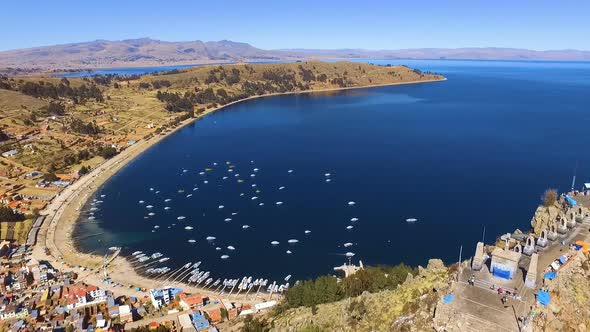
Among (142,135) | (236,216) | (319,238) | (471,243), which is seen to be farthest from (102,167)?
(471,243)

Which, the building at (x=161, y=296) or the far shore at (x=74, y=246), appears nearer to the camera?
the building at (x=161, y=296)

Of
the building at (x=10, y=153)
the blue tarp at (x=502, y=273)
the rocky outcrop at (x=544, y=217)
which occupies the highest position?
the blue tarp at (x=502, y=273)

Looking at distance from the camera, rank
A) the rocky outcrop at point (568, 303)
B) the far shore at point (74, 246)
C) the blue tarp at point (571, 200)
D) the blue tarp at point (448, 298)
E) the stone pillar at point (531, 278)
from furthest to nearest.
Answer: the far shore at point (74, 246)
the blue tarp at point (571, 200)
the stone pillar at point (531, 278)
the blue tarp at point (448, 298)
the rocky outcrop at point (568, 303)

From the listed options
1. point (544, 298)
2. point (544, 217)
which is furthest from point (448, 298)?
point (544, 217)

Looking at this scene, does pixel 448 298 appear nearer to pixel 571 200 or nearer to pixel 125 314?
pixel 571 200

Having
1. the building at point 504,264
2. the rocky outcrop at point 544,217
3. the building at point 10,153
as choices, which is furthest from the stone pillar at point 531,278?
the building at point 10,153

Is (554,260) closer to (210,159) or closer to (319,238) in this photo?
(319,238)

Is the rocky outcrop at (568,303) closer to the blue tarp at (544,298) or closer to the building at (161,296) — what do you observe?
the blue tarp at (544,298)

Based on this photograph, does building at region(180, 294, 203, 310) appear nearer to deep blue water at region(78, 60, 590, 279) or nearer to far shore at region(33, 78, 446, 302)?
far shore at region(33, 78, 446, 302)
